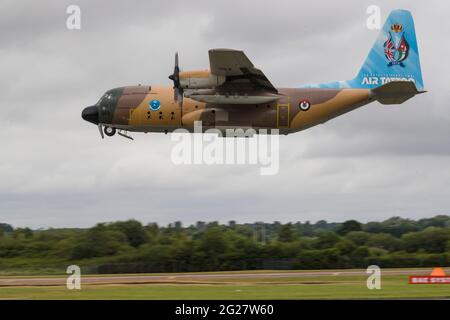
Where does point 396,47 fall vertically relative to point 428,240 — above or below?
above

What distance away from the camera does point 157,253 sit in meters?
46.6

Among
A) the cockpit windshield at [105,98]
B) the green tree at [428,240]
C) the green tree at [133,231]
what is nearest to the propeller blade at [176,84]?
the cockpit windshield at [105,98]

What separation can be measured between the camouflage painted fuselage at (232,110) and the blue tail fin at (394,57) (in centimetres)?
157

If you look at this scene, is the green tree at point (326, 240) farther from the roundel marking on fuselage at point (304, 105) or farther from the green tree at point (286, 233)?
the roundel marking on fuselage at point (304, 105)

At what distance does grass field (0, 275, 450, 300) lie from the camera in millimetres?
29938

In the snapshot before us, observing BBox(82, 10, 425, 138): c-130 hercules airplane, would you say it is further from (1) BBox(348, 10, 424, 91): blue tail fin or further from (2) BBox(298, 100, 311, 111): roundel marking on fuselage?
(1) BBox(348, 10, 424, 91): blue tail fin

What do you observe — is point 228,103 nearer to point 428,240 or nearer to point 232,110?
point 232,110

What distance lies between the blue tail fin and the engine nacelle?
746cm

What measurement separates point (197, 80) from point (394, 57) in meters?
10.7

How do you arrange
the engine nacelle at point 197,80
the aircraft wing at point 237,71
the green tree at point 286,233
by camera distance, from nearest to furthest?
the aircraft wing at point 237,71 < the engine nacelle at point 197,80 < the green tree at point 286,233

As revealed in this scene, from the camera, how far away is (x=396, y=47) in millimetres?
39594

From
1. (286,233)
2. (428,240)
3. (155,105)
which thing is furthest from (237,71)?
(428,240)

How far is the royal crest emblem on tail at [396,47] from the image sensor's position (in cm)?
3947
